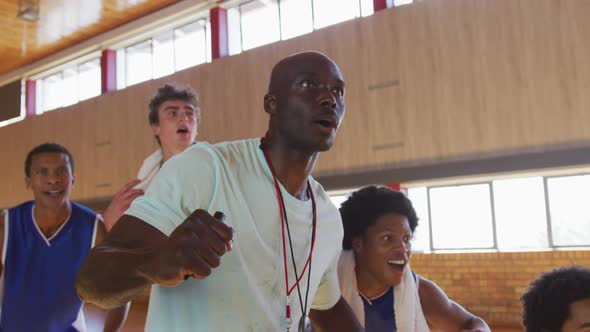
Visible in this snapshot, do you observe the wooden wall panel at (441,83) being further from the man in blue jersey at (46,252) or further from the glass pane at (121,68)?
the man in blue jersey at (46,252)

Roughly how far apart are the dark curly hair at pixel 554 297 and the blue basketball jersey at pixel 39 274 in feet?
5.17

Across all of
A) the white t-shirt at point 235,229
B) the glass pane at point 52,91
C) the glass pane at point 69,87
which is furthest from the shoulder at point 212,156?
the glass pane at point 52,91

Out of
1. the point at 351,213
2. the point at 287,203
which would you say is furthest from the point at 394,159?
the point at 287,203

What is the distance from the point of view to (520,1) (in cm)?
495

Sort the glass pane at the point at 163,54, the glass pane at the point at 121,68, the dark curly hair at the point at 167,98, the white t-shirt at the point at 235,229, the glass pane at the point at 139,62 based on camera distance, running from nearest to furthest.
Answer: the white t-shirt at the point at 235,229 < the dark curly hair at the point at 167,98 < the glass pane at the point at 163,54 < the glass pane at the point at 139,62 < the glass pane at the point at 121,68

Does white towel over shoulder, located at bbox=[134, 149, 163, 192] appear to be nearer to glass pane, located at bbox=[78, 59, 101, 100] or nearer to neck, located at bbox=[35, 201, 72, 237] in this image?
neck, located at bbox=[35, 201, 72, 237]

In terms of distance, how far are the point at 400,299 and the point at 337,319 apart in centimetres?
70

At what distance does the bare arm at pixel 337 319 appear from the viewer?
4.64 ft

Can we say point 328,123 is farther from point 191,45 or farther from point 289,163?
point 191,45

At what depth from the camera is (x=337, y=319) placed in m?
1.42

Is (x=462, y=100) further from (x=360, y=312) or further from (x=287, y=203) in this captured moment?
(x=287, y=203)

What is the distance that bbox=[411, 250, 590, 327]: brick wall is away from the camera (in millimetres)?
6602

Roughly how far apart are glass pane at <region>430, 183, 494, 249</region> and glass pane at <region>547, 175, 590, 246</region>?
2.38ft

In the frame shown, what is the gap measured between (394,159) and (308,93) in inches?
178
